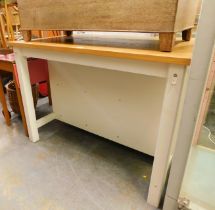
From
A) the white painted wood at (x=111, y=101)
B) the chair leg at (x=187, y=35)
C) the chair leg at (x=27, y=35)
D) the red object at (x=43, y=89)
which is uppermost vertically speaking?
the chair leg at (x=187, y=35)

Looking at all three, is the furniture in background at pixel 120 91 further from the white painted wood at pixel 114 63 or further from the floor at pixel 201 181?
the floor at pixel 201 181

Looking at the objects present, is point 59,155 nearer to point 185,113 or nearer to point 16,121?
point 16,121

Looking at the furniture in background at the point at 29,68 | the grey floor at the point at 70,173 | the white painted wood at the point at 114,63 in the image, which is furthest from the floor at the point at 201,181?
the furniture in background at the point at 29,68

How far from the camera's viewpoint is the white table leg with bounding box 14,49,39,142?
46.5 inches

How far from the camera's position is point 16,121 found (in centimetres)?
173

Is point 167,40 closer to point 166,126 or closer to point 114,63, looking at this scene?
point 114,63

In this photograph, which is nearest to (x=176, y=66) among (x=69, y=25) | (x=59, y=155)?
(x=69, y=25)

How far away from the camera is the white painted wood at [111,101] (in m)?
1.06

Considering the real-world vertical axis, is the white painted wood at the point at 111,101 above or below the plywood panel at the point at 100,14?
below

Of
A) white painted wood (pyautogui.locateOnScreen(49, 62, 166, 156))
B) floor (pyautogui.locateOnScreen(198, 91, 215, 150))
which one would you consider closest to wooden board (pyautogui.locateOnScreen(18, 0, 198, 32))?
white painted wood (pyautogui.locateOnScreen(49, 62, 166, 156))

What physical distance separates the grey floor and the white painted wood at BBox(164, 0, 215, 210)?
11.9 inches

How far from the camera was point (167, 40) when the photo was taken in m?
0.65

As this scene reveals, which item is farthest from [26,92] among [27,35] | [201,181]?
[201,181]

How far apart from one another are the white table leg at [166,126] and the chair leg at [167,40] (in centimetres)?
7
